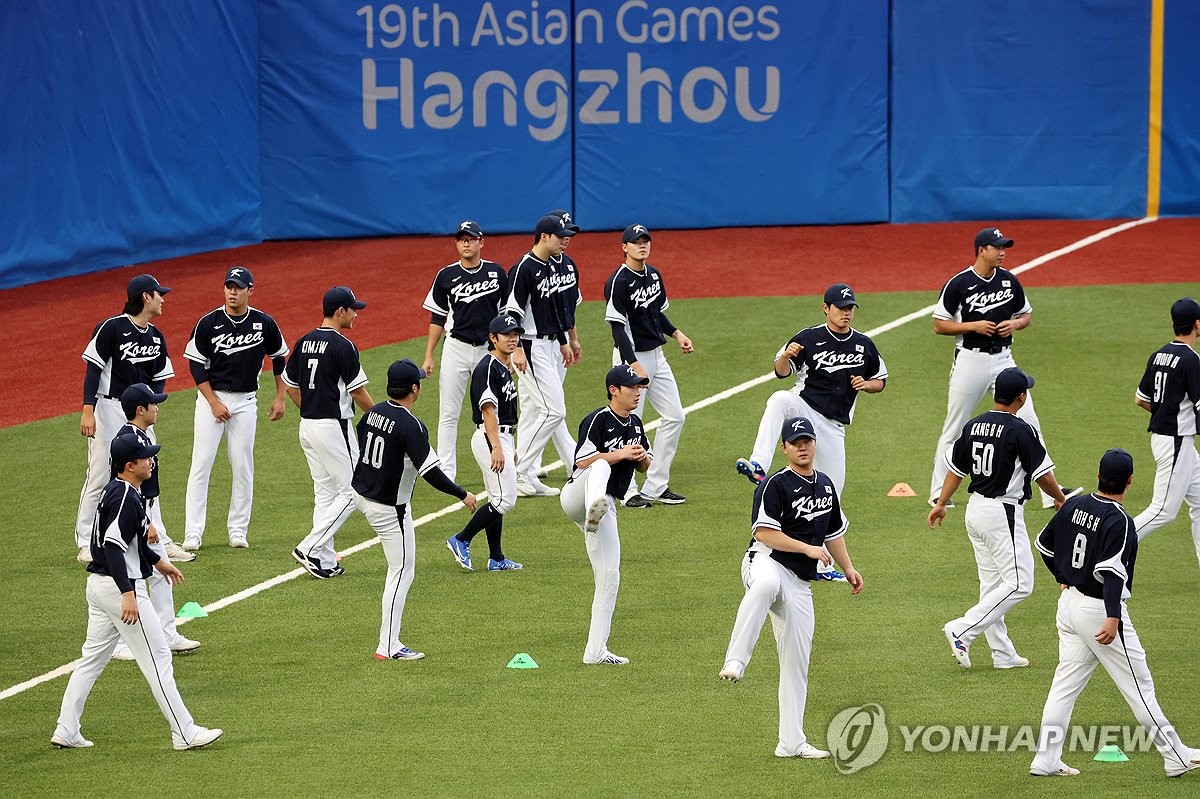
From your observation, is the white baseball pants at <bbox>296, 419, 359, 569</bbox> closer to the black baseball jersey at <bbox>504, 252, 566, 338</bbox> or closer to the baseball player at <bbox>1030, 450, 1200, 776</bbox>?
the black baseball jersey at <bbox>504, 252, 566, 338</bbox>

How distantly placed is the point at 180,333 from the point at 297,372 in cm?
783

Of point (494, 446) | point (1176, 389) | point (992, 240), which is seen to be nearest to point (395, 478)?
point (494, 446)

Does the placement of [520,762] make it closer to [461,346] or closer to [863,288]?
[461,346]

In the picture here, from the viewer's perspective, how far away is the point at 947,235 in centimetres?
2203

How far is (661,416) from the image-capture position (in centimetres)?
1300

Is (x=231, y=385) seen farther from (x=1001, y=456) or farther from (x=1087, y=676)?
(x=1087, y=676)

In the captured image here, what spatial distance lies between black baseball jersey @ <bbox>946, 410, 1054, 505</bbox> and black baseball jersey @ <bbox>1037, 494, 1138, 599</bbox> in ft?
4.25

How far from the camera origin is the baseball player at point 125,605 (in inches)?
311

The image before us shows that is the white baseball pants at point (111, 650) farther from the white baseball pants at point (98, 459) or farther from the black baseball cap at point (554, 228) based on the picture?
the black baseball cap at point (554, 228)

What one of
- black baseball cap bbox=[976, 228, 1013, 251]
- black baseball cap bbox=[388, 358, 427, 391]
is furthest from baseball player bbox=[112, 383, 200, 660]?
black baseball cap bbox=[976, 228, 1013, 251]

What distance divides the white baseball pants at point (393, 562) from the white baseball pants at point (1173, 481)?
4.81 meters

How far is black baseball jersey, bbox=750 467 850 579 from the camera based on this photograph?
787 cm

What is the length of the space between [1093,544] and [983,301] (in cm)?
472

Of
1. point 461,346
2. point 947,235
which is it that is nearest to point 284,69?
point 947,235
